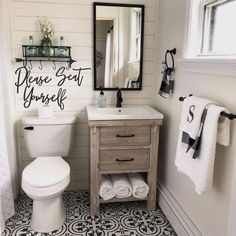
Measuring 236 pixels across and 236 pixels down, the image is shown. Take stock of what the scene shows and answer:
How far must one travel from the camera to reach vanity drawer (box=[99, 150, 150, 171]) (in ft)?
7.00

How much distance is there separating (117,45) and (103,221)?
1612mm

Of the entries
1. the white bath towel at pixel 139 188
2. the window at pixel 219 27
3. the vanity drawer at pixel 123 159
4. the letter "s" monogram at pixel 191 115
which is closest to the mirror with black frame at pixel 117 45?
the vanity drawer at pixel 123 159

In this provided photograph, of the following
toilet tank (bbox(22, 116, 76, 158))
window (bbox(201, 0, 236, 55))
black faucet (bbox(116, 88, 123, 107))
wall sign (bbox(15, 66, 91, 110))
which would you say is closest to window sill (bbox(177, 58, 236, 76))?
window (bbox(201, 0, 236, 55))

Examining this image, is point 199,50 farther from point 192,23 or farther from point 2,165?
point 2,165

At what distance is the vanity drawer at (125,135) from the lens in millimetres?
2092

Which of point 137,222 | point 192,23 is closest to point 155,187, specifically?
point 137,222

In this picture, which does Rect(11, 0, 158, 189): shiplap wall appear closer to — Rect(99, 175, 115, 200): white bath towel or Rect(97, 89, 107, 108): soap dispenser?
Rect(97, 89, 107, 108): soap dispenser

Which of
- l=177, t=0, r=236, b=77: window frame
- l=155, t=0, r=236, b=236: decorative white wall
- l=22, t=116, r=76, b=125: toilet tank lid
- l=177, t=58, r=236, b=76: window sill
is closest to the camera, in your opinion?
l=177, t=58, r=236, b=76: window sill

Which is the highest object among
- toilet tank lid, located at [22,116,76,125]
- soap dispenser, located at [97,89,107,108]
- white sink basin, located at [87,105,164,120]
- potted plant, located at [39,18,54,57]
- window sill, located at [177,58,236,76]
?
potted plant, located at [39,18,54,57]

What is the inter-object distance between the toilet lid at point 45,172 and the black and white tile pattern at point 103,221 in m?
0.46

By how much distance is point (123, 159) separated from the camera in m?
2.15

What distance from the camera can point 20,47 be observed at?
7.57 feet

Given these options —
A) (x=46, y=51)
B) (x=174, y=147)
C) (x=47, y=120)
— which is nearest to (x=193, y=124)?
(x=174, y=147)

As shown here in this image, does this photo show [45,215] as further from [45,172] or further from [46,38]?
[46,38]
